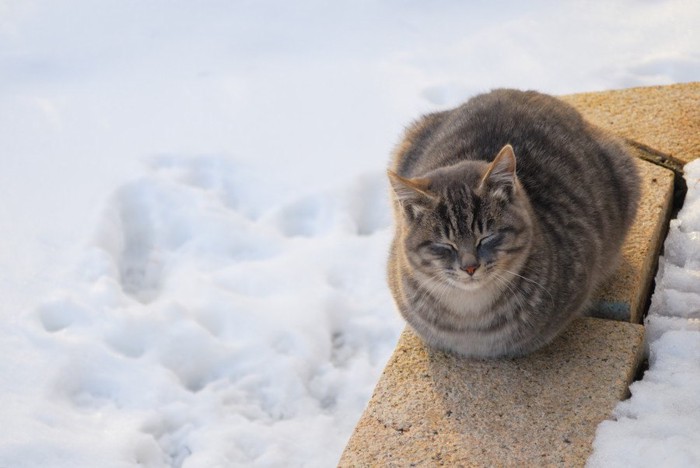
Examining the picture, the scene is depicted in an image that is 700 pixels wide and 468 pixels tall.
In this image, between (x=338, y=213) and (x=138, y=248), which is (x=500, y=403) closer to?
(x=338, y=213)

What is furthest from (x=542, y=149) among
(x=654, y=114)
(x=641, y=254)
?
(x=654, y=114)

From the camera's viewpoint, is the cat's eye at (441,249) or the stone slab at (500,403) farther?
the cat's eye at (441,249)

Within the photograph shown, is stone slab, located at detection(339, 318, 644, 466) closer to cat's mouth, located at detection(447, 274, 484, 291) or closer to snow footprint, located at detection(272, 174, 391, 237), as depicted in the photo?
cat's mouth, located at detection(447, 274, 484, 291)

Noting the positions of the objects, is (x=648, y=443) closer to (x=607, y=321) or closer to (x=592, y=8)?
(x=607, y=321)

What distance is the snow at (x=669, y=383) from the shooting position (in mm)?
2576

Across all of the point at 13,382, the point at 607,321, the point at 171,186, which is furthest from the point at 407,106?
the point at 13,382

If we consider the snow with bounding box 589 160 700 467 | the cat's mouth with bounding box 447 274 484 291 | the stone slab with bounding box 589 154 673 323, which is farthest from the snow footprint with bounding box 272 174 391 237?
the cat's mouth with bounding box 447 274 484 291

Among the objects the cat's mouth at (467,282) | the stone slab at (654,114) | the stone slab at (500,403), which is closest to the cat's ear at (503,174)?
the cat's mouth at (467,282)

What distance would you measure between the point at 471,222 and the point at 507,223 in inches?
4.5

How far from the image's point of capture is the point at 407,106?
5059 millimetres

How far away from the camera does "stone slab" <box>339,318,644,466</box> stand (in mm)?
2672

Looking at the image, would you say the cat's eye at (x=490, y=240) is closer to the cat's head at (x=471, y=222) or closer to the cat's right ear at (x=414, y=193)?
the cat's head at (x=471, y=222)

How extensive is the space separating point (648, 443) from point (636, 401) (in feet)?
0.72

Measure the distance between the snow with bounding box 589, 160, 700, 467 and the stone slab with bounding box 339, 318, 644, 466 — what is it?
0.20 feet
